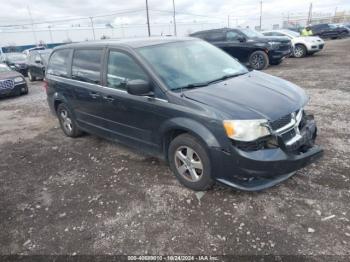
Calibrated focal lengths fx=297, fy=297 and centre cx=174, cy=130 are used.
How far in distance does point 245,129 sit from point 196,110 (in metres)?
0.57

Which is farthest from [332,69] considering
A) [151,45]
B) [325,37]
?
[325,37]

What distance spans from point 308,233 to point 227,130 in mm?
1239

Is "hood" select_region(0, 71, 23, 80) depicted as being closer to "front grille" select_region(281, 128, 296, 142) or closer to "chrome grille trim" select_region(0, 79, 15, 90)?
"chrome grille trim" select_region(0, 79, 15, 90)

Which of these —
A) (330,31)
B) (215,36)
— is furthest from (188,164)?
(330,31)

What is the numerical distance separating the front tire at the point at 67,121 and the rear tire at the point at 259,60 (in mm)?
8987

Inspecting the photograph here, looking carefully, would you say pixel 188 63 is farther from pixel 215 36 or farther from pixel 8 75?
pixel 215 36

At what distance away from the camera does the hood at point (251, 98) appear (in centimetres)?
309

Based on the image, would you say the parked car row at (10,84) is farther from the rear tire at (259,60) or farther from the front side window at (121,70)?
the rear tire at (259,60)

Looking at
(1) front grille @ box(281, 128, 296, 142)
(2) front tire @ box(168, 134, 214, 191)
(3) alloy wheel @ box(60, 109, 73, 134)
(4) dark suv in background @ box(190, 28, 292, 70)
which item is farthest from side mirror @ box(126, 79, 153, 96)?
(4) dark suv in background @ box(190, 28, 292, 70)

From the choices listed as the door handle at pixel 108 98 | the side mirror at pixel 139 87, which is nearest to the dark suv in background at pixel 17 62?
the door handle at pixel 108 98

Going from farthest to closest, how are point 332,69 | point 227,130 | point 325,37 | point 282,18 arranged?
point 282,18 → point 325,37 → point 332,69 → point 227,130

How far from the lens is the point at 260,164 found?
9.73ft

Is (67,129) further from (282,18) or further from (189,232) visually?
(282,18)

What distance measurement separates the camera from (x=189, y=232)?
2965mm
